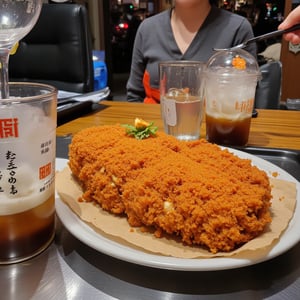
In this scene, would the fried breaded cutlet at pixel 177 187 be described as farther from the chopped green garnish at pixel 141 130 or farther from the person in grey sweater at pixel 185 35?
the person in grey sweater at pixel 185 35

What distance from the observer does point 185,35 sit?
1.99 meters

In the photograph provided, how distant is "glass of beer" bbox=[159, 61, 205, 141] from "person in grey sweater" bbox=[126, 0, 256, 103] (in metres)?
0.84

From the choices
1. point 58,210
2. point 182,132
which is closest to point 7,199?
point 58,210

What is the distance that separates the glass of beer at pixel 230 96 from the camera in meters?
0.97

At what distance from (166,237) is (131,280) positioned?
9cm

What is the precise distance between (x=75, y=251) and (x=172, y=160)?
0.20 m

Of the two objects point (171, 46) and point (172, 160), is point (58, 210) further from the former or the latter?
point (171, 46)

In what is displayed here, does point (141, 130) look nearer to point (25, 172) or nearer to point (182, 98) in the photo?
point (25, 172)

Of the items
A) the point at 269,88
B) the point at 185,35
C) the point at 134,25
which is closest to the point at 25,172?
the point at 185,35

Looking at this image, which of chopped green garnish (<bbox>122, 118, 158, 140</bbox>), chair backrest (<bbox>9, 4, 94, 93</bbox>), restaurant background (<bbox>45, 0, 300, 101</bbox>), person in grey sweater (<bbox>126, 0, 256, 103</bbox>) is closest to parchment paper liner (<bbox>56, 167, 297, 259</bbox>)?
chopped green garnish (<bbox>122, 118, 158, 140</bbox>)

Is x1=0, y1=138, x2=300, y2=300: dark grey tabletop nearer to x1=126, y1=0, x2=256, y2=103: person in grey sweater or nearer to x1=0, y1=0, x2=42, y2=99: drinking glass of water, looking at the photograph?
x1=0, y1=0, x2=42, y2=99: drinking glass of water

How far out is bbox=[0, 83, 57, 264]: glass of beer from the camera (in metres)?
0.44

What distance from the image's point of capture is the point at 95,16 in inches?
193

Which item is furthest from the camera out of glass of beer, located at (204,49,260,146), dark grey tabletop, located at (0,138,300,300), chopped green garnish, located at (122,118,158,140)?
glass of beer, located at (204,49,260,146)
